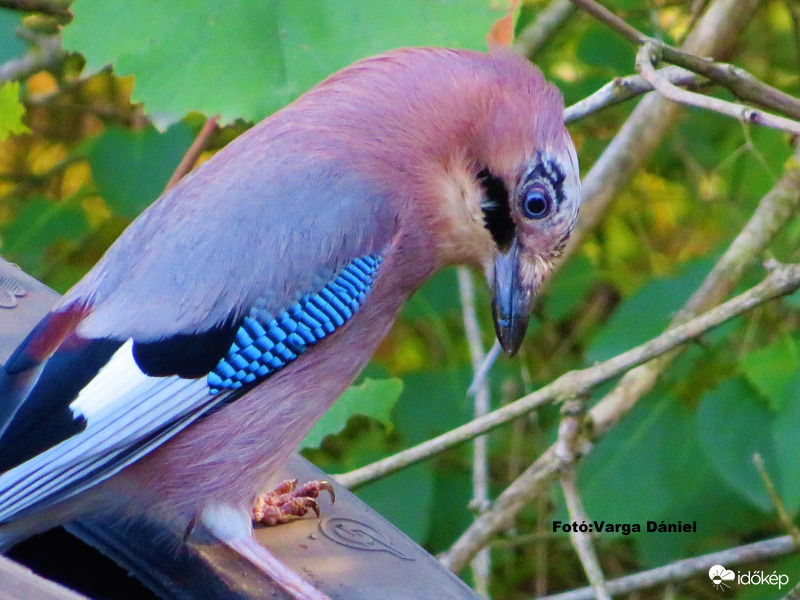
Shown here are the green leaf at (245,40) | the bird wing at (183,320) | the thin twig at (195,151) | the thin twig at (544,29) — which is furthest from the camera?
the thin twig at (544,29)

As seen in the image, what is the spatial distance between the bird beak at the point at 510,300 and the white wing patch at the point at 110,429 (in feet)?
1.92

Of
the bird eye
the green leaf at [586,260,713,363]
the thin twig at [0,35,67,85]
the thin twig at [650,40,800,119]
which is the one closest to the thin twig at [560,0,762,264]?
the green leaf at [586,260,713,363]

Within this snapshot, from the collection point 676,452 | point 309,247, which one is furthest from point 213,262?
point 676,452

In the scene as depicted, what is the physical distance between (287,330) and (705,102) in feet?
2.86

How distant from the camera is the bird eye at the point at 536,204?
2.20 m

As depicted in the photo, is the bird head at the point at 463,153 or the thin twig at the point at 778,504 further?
the thin twig at the point at 778,504

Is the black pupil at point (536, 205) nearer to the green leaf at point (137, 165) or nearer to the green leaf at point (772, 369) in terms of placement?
the green leaf at point (772, 369)

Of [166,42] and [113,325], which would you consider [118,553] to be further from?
[166,42]

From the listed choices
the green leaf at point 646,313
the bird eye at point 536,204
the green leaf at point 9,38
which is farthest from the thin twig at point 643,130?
the green leaf at point 9,38

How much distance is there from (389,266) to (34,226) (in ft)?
6.55

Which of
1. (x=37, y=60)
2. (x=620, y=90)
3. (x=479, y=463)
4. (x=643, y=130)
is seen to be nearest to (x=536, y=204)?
(x=620, y=90)

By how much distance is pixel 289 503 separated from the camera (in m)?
2.28

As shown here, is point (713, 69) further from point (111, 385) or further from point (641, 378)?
point (111, 385)

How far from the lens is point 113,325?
2.08 meters
